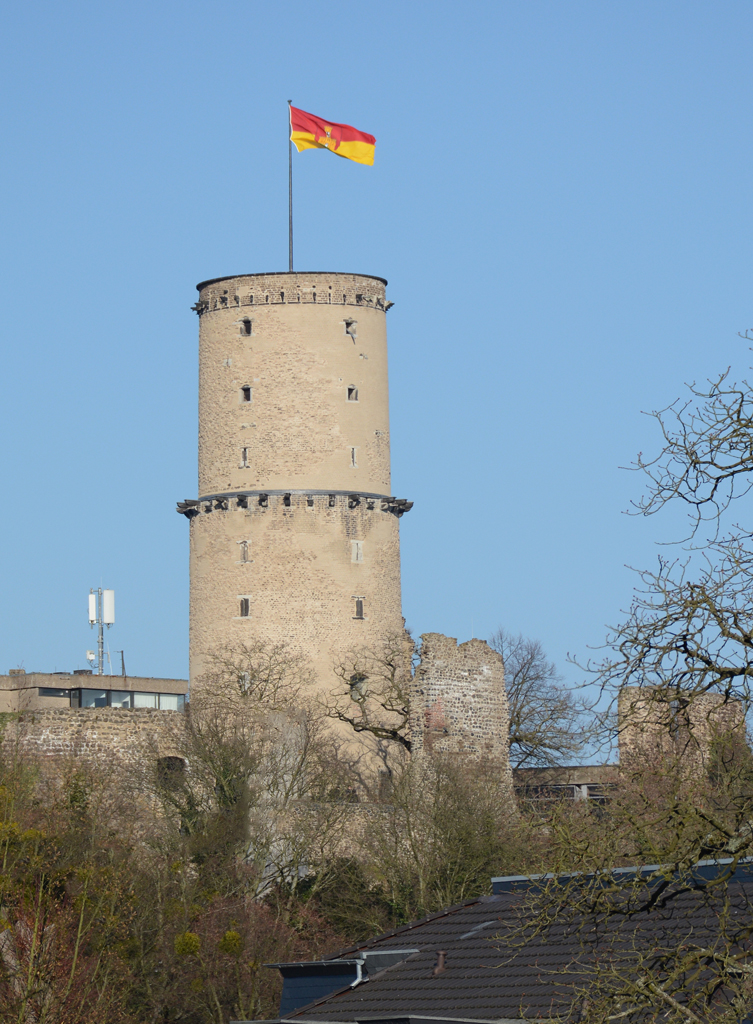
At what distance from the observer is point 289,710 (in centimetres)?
3666

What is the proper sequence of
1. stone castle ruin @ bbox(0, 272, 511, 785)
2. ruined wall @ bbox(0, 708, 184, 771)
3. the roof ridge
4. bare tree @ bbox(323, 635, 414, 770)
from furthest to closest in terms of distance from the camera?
stone castle ruin @ bbox(0, 272, 511, 785)
bare tree @ bbox(323, 635, 414, 770)
ruined wall @ bbox(0, 708, 184, 771)
the roof ridge

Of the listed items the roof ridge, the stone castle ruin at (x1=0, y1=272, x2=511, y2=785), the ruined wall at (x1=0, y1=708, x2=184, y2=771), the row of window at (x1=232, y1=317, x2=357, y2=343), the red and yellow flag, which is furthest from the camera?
the red and yellow flag

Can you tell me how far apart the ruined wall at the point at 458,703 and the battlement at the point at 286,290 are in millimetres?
8934

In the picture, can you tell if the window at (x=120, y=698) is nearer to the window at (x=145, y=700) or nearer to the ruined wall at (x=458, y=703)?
the window at (x=145, y=700)

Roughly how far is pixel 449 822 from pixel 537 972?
15.2 metres

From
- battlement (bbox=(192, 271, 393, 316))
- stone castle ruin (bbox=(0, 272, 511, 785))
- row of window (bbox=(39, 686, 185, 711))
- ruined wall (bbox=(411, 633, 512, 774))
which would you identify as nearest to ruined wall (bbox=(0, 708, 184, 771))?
stone castle ruin (bbox=(0, 272, 511, 785))

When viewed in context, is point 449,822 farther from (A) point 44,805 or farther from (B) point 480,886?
(A) point 44,805

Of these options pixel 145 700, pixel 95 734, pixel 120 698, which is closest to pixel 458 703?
pixel 95 734

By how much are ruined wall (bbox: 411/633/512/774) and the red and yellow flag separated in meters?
12.6

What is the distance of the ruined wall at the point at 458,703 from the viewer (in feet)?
124

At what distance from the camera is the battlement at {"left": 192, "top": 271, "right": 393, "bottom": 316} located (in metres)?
42.7

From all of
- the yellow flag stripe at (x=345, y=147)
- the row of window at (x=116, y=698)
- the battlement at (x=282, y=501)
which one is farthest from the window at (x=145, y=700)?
the yellow flag stripe at (x=345, y=147)

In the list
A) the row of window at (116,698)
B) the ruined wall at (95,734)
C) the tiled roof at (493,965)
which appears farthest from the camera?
the row of window at (116,698)

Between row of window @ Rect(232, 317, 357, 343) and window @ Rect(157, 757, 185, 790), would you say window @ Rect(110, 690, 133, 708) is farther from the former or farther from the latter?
row of window @ Rect(232, 317, 357, 343)
